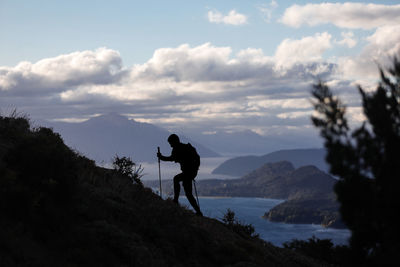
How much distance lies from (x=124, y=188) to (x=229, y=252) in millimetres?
4097

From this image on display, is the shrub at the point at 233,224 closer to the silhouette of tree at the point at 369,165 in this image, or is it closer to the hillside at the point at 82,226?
the hillside at the point at 82,226

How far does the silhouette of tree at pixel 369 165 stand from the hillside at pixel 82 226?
3.49 meters

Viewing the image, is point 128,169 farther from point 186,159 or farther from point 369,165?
point 369,165

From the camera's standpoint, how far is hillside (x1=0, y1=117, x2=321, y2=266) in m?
7.51

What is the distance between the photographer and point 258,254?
11.5 m

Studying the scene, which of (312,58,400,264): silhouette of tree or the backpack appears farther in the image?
the backpack

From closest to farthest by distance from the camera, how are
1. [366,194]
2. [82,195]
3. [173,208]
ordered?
[366,194] < [82,195] < [173,208]

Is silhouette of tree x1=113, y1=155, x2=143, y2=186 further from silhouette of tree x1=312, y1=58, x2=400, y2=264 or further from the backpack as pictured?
silhouette of tree x1=312, y1=58, x2=400, y2=264

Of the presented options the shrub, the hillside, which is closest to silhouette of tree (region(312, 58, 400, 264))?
the hillside

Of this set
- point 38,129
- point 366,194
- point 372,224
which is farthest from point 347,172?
point 38,129

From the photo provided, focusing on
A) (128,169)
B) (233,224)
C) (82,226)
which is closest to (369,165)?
(82,226)

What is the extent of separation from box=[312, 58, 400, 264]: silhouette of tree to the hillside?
349 cm

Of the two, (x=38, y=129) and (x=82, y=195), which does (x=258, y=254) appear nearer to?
(x=82, y=195)

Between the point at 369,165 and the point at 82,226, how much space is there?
5912mm
